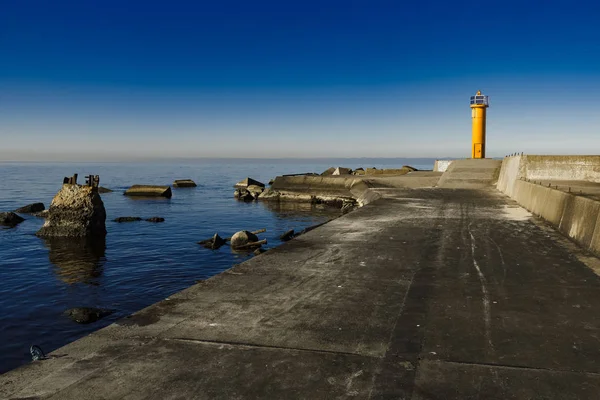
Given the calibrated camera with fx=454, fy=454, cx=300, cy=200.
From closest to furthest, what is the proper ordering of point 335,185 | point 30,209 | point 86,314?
point 86,314 < point 30,209 < point 335,185

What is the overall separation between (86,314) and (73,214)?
13083 millimetres

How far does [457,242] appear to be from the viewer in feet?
33.7

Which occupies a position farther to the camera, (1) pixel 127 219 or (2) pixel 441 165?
(2) pixel 441 165

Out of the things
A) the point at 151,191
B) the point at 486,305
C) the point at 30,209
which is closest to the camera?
the point at 486,305

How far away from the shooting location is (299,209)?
117 ft

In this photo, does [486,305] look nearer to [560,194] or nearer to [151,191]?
[560,194]

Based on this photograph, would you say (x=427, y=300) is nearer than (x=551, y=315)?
No

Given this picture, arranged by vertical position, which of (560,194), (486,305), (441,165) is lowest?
(486,305)

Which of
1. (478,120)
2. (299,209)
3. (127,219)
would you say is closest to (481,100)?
(478,120)

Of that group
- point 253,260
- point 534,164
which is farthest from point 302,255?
point 534,164

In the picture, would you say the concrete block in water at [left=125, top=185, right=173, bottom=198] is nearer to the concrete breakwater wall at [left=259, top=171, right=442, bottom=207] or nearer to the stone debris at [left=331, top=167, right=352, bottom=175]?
the concrete breakwater wall at [left=259, top=171, right=442, bottom=207]

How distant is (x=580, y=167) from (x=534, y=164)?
2172mm

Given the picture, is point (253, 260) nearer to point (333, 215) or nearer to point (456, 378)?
point (456, 378)

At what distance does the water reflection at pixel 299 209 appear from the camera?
105 feet
